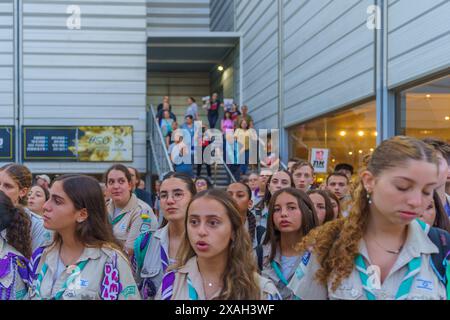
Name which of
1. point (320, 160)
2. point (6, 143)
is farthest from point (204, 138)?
point (6, 143)

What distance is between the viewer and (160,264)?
4.03m

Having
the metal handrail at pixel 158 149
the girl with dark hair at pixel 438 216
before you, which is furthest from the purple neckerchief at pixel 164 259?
the metal handrail at pixel 158 149

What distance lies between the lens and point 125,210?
5598 mm

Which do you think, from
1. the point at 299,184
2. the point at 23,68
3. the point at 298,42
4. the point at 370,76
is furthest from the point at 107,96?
the point at 299,184

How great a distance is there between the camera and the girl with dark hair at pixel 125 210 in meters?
5.41

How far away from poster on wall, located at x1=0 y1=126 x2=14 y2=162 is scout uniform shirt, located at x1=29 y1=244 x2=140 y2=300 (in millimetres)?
15888

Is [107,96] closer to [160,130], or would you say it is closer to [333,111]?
[160,130]

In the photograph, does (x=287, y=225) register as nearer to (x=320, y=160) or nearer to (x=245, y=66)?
(x=320, y=160)

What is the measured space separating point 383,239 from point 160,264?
206 cm

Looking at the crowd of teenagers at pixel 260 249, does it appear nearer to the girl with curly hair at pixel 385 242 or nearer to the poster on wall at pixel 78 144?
the girl with curly hair at pixel 385 242

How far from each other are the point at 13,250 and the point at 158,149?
43.2 ft

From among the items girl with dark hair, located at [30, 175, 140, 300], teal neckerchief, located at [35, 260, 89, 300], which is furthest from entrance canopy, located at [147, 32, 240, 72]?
teal neckerchief, located at [35, 260, 89, 300]

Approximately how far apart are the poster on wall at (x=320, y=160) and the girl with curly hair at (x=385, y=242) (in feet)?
29.1

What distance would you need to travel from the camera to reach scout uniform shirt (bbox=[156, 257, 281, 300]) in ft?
8.08
